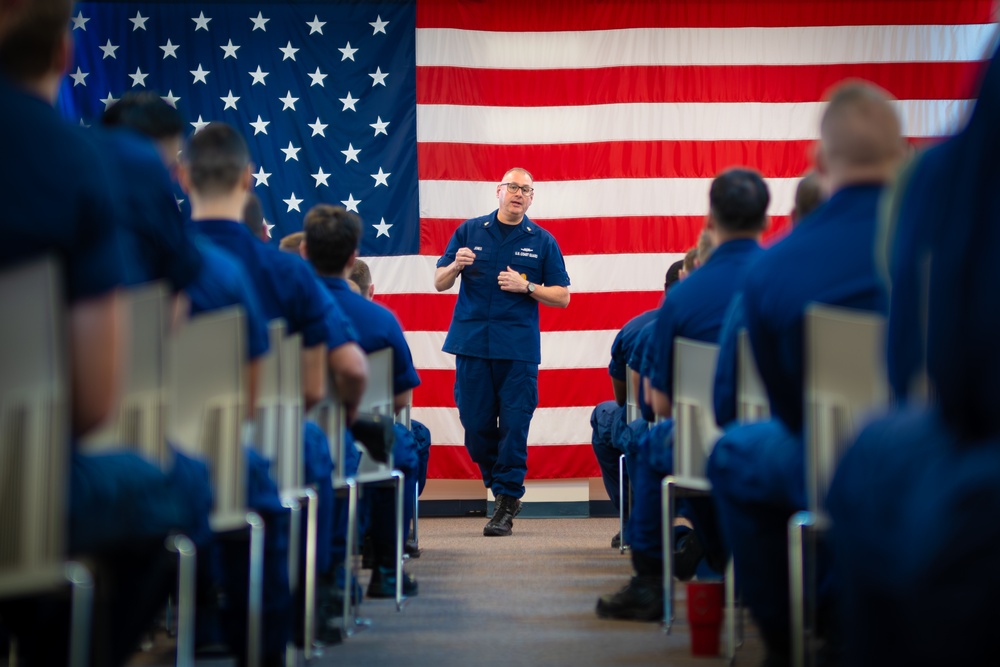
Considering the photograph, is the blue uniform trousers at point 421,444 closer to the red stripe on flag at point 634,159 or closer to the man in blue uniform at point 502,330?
the man in blue uniform at point 502,330

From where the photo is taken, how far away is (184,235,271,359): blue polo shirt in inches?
97.6

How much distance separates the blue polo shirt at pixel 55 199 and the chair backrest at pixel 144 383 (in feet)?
1.04

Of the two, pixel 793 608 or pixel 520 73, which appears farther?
pixel 520 73

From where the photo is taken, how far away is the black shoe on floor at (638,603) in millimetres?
3814

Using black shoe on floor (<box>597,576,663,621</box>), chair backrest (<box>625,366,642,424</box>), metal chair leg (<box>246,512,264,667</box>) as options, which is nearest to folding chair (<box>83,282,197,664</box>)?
metal chair leg (<box>246,512,264,667</box>)

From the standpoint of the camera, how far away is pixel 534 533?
6.40 metres

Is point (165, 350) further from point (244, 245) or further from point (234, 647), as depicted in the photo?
point (244, 245)

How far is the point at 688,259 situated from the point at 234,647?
281cm

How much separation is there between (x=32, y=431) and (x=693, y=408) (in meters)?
2.21

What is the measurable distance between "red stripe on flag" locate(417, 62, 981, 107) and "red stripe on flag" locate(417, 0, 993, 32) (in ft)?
0.87

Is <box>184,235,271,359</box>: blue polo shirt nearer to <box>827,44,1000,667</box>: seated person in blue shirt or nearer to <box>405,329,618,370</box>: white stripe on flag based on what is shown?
<box>827,44,1000,667</box>: seated person in blue shirt

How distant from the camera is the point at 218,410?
2248mm

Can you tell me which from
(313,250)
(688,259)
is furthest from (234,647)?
(688,259)

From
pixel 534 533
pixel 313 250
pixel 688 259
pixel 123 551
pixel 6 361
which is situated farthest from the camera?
pixel 534 533
